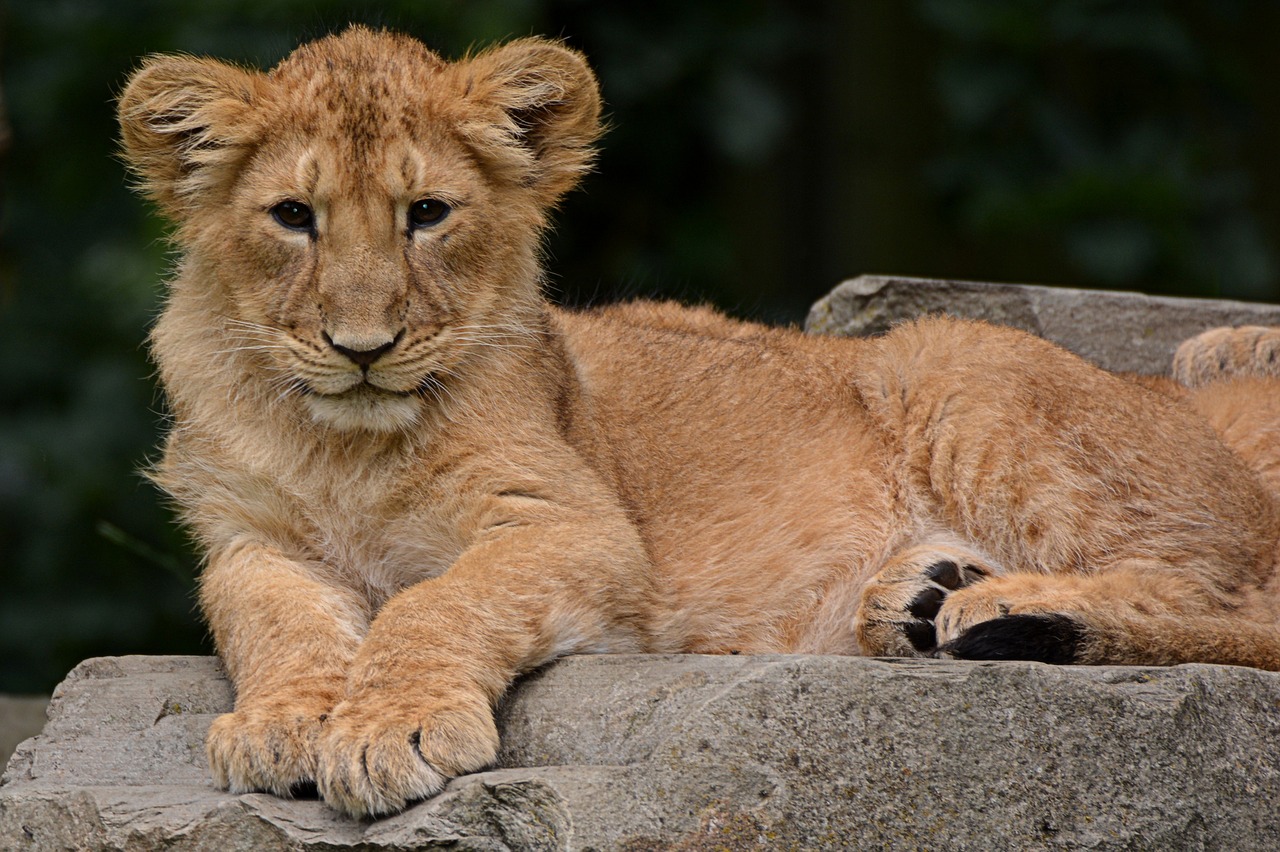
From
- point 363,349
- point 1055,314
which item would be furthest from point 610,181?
point 363,349

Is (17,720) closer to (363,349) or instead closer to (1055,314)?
(363,349)

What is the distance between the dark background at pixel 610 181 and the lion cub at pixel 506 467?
7.78ft

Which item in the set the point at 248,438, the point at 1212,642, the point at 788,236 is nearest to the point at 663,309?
the point at 248,438

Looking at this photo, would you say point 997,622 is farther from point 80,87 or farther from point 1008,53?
point 80,87

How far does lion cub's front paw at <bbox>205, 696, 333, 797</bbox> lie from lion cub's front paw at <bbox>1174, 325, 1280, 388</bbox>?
450 cm

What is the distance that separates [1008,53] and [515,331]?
5926 millimetres

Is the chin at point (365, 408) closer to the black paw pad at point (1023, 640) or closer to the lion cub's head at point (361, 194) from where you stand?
the lion cub's head at point (361, 194)

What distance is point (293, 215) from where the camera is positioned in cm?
487

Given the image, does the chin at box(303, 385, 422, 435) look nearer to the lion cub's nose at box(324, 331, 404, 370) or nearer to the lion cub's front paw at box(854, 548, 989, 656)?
the lion cub's nose at box(324, 331, 404, 370)

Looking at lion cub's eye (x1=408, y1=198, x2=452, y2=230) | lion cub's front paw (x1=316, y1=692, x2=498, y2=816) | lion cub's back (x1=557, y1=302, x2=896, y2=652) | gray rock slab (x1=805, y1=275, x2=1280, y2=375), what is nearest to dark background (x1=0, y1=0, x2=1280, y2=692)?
gray rock slab (x1=805, y1=275, x2=1280, y2=375)

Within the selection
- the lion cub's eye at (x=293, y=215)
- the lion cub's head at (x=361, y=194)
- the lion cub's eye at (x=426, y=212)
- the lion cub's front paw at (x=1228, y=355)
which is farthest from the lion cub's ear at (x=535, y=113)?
the lion cub's front paw at (x=1228, y=355)

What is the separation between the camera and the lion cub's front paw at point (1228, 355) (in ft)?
22.9

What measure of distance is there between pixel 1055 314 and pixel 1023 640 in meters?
3.35

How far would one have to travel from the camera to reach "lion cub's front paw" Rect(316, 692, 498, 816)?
3.89 meters
